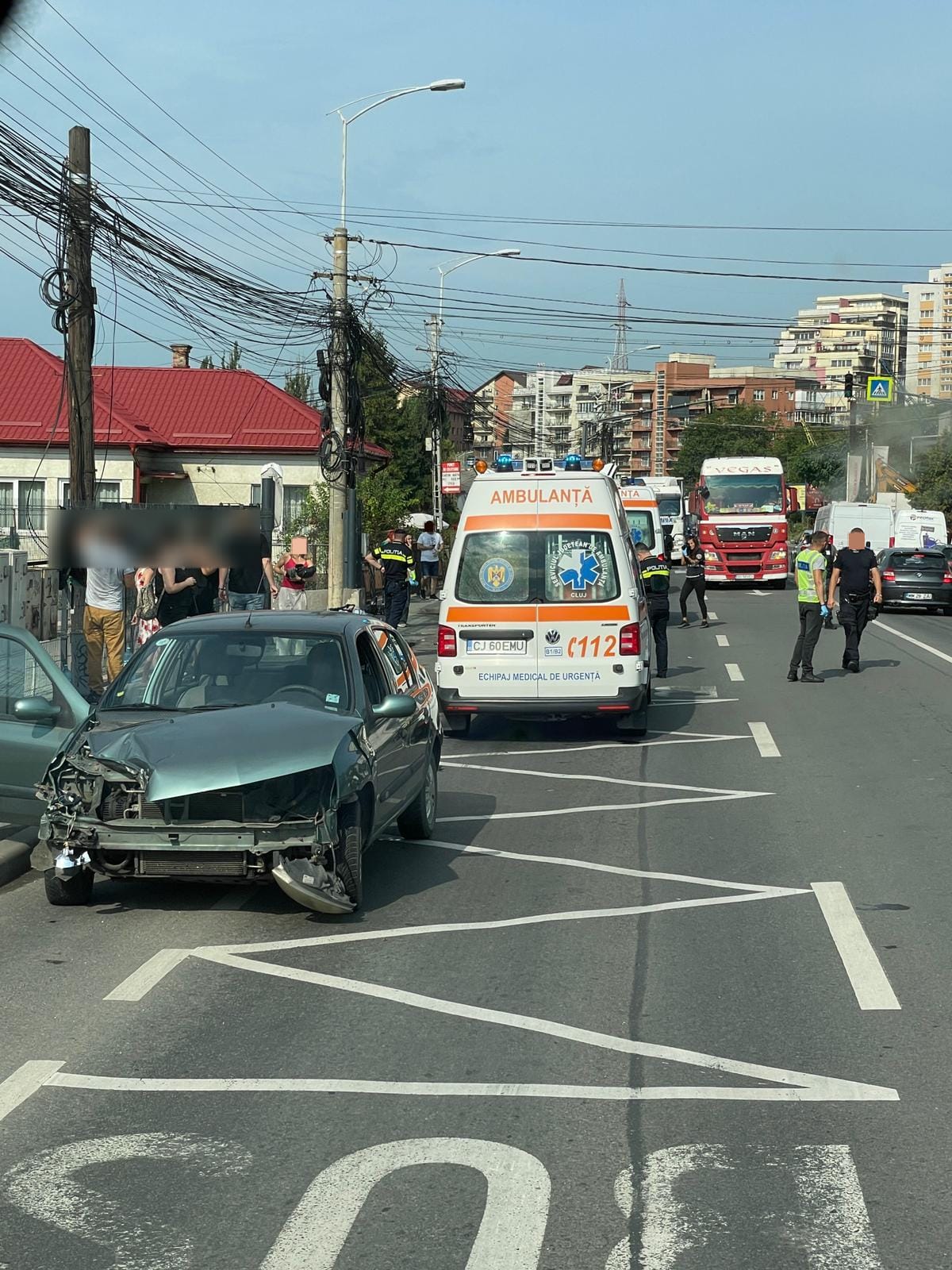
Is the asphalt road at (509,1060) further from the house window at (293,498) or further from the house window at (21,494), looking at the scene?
the house window at (293,498)

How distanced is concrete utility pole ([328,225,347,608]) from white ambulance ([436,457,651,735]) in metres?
10.3

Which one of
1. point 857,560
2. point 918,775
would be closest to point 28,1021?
point 918,775

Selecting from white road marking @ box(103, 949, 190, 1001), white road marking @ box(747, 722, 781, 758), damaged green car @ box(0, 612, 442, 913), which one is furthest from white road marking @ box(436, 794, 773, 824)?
white road marking @ box(103, 949, 190, 1001)

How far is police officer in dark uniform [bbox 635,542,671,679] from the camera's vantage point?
18531 mm

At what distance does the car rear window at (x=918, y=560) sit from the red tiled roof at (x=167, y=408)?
16.6 meters

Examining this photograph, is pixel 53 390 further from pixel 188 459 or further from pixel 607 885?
pixel 607 885

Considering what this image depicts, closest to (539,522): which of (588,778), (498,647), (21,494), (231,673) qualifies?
(498,647)

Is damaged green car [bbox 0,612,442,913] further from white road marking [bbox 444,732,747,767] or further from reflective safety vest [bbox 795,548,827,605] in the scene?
reflective safety vest [bbox 795,548,827,605]

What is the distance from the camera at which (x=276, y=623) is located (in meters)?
8.92

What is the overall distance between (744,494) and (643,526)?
1108 cm

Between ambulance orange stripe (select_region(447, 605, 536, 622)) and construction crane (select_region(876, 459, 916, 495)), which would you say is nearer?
ambulance orange stripe (select_region(447, 605, 536, 622))

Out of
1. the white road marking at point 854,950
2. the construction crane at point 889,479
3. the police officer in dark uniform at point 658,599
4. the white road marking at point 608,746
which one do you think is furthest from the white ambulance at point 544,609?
the construction crane at point 889,479

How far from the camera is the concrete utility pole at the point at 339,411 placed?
24.8m

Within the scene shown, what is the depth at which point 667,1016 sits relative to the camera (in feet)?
19.6
